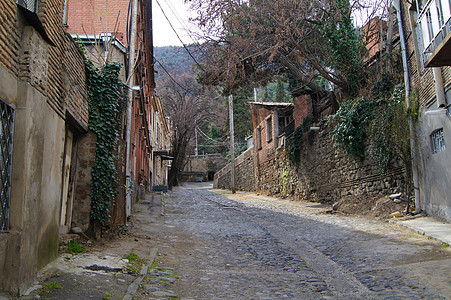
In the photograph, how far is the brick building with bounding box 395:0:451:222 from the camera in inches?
328

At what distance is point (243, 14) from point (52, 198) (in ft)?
37.0

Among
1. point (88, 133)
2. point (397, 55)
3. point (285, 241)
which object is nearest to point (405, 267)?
point (285, 241)

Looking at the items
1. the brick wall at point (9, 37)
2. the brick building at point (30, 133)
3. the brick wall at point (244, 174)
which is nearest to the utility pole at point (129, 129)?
the brick building at point (30, 133)

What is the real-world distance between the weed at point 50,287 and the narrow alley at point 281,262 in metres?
0.08

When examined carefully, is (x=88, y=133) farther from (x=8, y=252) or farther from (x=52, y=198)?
(x=8, y=252)

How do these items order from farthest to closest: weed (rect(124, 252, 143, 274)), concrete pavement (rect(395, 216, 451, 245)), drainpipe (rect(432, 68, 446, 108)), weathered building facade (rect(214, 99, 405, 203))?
weathered building facade (rect(214, 99, 405, 203)) → drainpipe (rect(432, 68, 446, 108)) → concrete pavement (rect(395, 216, 451, 245)) → weed (rect(124, 252, 143, 274))

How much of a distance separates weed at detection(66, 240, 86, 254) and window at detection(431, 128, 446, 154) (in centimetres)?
850

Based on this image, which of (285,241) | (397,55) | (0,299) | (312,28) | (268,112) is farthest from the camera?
(268,112)

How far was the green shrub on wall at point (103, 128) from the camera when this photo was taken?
6.98 m

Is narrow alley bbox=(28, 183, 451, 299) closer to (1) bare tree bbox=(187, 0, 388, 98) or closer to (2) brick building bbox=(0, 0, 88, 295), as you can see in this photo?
(2) brick building bbox=(0, 0, 88, 295)

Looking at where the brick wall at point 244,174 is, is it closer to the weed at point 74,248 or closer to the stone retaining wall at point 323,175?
the stone retaining wall at point 323,175

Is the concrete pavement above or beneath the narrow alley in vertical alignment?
above

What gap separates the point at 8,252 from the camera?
12.3 feet

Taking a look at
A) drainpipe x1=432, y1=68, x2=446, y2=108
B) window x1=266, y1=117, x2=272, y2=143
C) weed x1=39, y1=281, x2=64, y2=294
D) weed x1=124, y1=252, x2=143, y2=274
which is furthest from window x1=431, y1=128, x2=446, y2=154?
window x1=266, y1=117, x2=272, y2=143
